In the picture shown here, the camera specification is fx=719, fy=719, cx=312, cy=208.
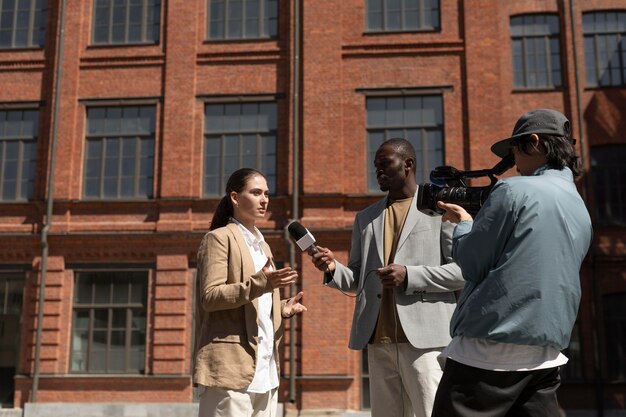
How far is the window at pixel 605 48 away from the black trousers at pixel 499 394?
53.3 feet

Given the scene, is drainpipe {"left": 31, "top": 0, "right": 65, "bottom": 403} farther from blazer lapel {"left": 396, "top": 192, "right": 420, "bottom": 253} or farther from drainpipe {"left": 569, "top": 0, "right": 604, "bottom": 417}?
blazer lapel {"left": 396, "top": 192, "right": 420, "bottom": 253}

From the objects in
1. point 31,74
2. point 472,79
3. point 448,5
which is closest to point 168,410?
point 31,74

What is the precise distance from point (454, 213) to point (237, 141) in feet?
47.3

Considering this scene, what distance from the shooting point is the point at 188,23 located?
18.0 metres

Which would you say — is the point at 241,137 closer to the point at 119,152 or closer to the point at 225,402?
the point at 119,152

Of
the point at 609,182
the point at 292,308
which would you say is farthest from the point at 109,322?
the point at 292,308

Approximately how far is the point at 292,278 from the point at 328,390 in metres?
12.2

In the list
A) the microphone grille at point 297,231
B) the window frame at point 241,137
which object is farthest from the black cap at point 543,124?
the window frame at point 241,137

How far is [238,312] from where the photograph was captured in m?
4.28

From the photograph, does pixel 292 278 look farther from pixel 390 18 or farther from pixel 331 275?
pixel 390 18

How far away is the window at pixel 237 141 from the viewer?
17.4 meters

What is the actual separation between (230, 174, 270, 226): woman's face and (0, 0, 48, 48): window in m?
15.9

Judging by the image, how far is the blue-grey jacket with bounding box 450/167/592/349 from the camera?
9.36ft

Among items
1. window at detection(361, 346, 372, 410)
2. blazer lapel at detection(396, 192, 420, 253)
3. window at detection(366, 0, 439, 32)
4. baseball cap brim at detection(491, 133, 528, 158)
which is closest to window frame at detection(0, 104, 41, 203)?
window at detection(366, 0, 439, 32)
